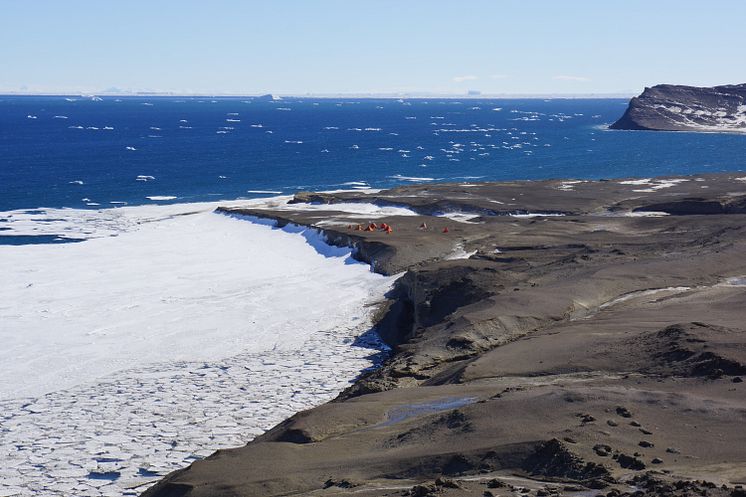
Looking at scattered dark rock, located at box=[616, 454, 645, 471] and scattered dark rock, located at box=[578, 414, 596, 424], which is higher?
scattered dark rock, located at box=[616, 454, 645, 471]

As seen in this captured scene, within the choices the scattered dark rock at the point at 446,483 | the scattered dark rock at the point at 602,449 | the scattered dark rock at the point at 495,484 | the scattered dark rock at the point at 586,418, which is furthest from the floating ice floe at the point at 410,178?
the scattered dark rock at the point at 446,483

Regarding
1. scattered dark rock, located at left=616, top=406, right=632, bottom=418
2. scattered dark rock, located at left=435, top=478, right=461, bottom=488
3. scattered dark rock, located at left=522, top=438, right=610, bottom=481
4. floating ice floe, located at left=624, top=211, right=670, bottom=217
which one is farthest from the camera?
floating ice floe, located at left=624, top=211, right=670, bottom=217

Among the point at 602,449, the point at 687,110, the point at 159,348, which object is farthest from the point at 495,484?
the point at 687,110

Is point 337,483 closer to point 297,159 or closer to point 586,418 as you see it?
point 586,418

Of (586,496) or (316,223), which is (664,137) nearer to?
(316,223)

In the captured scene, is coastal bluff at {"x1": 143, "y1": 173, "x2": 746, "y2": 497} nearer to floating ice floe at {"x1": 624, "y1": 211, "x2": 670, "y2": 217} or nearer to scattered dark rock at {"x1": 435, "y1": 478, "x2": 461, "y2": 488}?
scattered dark rock at {"x1": 435, "y1": 478, "x2": 461, "y2": 488}

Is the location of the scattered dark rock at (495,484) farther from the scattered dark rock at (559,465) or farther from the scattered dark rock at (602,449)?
the scattered dark rock at (602,449)

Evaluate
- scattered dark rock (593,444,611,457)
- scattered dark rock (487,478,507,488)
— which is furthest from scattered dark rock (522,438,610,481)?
scattered dark rock (487,478,507,488)
